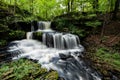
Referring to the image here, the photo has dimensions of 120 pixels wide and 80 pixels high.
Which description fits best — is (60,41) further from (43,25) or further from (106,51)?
(43,25)

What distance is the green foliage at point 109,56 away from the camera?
26.4 feet

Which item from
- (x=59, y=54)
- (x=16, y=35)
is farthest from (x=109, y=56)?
(x=16, y=35)

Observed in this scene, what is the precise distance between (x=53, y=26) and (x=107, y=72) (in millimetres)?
9889

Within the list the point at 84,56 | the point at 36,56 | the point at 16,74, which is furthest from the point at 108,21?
the point at 16,74

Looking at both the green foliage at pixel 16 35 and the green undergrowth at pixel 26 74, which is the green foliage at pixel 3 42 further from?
the green undergrowth at pixel 26 74

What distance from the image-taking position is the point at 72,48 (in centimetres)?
1137

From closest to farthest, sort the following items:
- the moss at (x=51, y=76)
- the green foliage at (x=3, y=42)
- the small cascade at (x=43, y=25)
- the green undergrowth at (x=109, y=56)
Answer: the moss at (x=51, y=76) < the green undergrowth at (x=109, y=56) < the green foliage at (x=3, y=42) < the small cascade at (x=43, y=25)

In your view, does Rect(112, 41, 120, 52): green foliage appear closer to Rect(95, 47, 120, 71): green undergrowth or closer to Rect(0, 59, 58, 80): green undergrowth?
Rect(95, 47, 120, 71): green undergrowth

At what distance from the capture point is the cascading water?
6940 millimetres

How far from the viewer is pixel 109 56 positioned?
9055mm

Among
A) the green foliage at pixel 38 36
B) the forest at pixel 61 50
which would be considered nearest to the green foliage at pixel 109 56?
→ the forest at pixel 61 50

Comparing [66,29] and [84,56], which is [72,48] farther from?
[66,29]

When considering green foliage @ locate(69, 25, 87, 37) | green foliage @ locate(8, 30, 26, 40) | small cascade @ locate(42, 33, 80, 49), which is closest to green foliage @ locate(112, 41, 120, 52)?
small cascade @ locate(42, 33, 80, 49)

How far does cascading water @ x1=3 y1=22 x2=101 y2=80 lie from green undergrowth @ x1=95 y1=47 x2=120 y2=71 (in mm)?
1381
